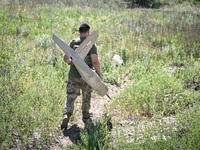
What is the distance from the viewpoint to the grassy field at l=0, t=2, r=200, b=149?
3.50 m

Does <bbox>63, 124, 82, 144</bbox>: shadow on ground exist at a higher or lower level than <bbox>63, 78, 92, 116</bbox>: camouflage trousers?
lower

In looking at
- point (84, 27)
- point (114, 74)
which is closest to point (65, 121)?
point (84, 27)

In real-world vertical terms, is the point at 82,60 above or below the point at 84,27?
below

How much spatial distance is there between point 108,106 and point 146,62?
9.18 ft

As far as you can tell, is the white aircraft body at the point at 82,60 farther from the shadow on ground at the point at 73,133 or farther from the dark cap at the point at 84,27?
the shadow on ground at the point at 73,133

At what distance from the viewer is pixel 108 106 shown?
5.07 m

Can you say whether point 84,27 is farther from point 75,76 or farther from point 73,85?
point 73,85

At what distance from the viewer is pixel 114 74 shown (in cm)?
669

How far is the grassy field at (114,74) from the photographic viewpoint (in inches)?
138

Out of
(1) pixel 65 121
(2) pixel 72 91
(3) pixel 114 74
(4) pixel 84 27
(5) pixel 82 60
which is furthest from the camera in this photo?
(3) pixel 114 74

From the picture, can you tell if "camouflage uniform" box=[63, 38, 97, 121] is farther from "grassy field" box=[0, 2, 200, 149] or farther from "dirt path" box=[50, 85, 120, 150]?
"dirt path" box=[50, 85, 120, 150]

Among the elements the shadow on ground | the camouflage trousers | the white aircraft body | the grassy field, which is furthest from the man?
the white aircraft body

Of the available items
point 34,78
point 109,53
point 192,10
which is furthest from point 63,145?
point 192,10

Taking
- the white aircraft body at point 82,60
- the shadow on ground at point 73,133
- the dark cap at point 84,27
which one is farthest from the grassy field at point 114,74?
the dark cap at point 84,27
